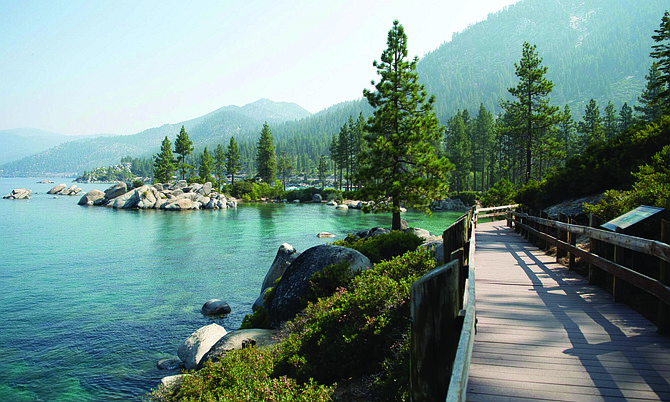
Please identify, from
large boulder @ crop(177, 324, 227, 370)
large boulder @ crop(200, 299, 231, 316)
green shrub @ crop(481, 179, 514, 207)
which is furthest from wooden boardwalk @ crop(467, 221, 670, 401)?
green shrub @ crop(481, 179, 514, 207)

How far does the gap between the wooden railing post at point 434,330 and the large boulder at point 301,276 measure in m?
7.13

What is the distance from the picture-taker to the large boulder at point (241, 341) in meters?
8.76

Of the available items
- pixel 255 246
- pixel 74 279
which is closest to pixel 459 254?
pixel 74 279

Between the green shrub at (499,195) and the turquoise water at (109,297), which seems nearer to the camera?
the turquoise water at (109,297)

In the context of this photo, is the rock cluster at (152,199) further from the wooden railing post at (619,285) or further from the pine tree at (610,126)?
the pine tree at (610,126)

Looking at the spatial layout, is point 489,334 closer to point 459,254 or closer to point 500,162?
point 459,254

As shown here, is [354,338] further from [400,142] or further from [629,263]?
[400,142]

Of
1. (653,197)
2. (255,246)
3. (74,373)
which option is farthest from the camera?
(255,246)

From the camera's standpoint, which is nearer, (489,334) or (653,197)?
(489,334)

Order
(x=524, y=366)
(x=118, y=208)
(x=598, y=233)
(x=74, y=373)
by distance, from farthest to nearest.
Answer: (x=118, y=208) → (x=74, y=373) → (x=598, y=233) → (x=524, y=366)

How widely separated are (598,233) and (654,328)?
2.33 m

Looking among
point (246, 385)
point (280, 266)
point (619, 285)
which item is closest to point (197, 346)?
point (280, 266)

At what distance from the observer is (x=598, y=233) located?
22.8 feet

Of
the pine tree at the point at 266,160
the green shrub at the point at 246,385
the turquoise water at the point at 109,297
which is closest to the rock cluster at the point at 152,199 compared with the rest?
the pine tree at the point at 266,160
